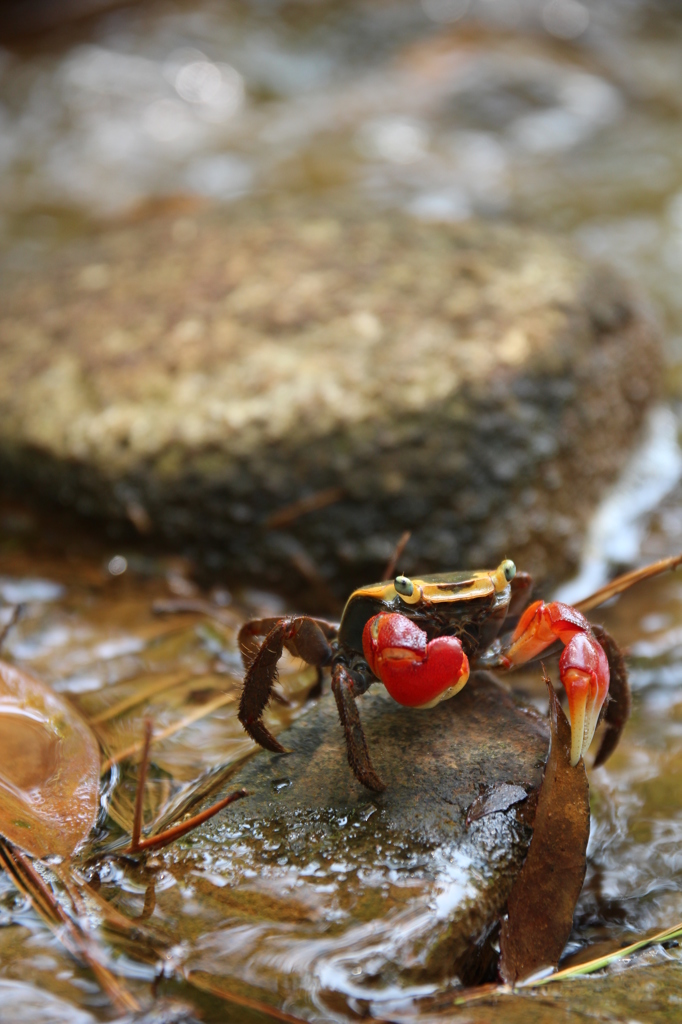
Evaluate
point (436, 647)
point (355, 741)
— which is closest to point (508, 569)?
point (436, 647)

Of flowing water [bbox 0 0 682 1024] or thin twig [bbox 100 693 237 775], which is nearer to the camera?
flowing water [bbox 0 0 682 1024]

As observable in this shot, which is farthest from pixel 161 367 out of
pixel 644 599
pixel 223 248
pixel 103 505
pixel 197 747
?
pixel 644 599

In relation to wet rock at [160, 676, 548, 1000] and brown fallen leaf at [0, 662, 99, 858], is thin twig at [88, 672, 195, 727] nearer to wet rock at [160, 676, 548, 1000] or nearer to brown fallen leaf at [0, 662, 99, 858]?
brown fallen leaf at [0, 662, 99, 858]

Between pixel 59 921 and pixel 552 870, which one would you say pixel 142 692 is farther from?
pixel 552 870

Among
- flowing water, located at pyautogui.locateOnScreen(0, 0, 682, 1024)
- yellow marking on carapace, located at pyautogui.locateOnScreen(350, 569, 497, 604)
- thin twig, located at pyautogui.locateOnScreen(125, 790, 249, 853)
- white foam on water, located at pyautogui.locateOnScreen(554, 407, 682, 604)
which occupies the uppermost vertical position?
yellow marking on carapace, located at pyautogui.locateOnScreen(350, 569, 497, 604)

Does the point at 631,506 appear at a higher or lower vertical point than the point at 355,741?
lower

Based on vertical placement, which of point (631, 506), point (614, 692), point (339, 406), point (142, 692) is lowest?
point (631, 506)

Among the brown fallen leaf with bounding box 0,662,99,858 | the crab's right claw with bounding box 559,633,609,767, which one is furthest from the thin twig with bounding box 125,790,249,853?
the crab's right claw with bounding box 559,633,609,767
